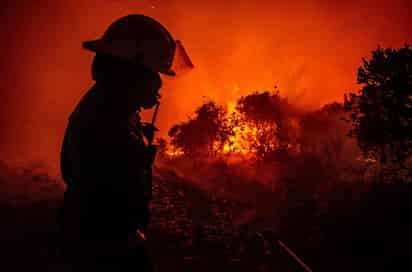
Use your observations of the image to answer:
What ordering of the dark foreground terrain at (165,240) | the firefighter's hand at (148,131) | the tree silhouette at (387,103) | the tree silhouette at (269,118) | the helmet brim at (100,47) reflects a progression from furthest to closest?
the tree silhouette at (269,118), the tree silhouette at (387,103), the dark foreground terrain at (165,240), the firefighter's hand at (148,131), the helmet brim at (100,47)

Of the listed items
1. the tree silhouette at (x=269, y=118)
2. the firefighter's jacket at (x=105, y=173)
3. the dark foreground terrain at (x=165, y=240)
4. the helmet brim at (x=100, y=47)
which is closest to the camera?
the firefighter's jacket at (x=105, y=173)

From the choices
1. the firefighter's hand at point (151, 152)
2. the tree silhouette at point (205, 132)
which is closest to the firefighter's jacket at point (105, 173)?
the firefighter's hand at point (151, 152)

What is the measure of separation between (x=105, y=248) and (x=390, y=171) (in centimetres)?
2976

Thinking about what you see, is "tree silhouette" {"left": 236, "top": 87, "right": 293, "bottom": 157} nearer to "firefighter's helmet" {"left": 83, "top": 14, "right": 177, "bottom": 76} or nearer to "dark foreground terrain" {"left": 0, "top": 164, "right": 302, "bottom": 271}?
"dark foreground terrain" {"left": 0, "top": 164, "right": 302, "bottom": 271}

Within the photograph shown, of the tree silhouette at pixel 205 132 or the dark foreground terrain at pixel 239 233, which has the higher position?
the tree silhouette at pixel 205 132

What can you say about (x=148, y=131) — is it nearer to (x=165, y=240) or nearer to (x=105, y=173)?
(x=105, y=173)

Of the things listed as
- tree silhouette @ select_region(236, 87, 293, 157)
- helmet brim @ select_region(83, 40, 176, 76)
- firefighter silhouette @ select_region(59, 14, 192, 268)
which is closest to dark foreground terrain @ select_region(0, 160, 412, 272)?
firefighter silhouette @ select_region(59, 14, 192, 268)

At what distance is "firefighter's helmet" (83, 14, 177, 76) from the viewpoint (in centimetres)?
165

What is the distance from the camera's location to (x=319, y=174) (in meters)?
39.3

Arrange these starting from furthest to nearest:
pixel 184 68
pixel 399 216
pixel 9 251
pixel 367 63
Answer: pixel 367 63 < pixel 399 216 < pixel 9 251 < pixel 184 68

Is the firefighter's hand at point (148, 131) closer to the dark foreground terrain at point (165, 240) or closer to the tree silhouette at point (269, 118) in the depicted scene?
the dark foreground terrain at point (165, 240)

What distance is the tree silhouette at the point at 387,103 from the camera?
71.1 ft

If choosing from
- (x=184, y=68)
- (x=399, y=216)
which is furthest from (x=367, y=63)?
(x=184, y=68)

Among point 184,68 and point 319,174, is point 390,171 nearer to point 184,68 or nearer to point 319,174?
point 319,174
